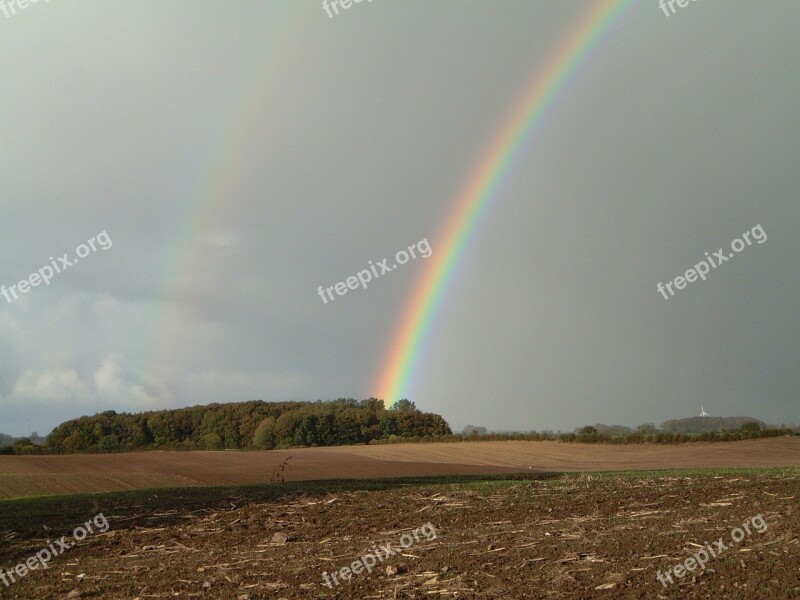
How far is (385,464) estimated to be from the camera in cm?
4922

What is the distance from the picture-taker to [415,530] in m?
13.6

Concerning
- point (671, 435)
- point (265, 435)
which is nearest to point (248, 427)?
point (265, 435)

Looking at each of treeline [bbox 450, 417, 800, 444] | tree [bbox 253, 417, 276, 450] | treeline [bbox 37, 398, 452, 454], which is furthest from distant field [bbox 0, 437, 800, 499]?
tree [bbox 253, 417, 276, 450]

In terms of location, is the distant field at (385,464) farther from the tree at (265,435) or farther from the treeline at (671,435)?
the tree at (265,435)

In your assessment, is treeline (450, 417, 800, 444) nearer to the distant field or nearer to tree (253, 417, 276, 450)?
the distant field

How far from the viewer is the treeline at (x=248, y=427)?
101 metres

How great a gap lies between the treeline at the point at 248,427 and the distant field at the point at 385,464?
30559mm

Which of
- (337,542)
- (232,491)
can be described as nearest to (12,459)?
(232,491)

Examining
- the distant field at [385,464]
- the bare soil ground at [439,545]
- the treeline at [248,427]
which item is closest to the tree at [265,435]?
the treeline at [248,427]

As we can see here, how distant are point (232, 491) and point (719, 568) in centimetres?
1677

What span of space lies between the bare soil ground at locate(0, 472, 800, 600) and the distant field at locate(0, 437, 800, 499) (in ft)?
39.6

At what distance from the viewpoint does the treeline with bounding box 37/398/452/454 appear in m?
101

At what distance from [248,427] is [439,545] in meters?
108

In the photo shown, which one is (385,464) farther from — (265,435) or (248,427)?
(248,427)
